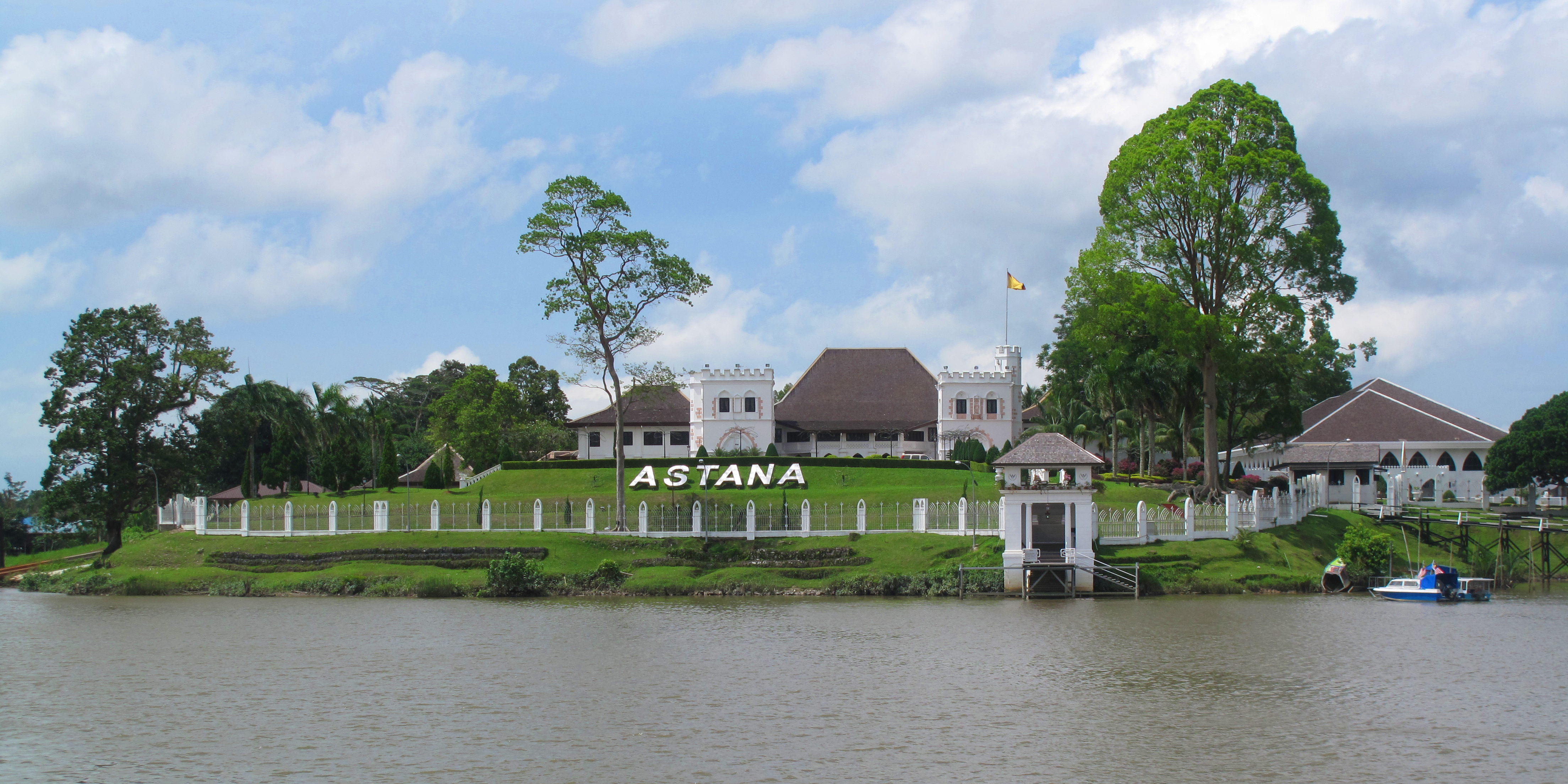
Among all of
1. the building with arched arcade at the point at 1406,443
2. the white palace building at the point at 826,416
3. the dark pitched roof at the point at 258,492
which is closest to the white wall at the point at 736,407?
the white palace building at the point at 826,416

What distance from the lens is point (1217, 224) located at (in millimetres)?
→ 46500

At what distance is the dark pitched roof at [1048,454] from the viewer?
4078 cm

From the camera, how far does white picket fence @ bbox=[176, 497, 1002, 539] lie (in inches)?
1742

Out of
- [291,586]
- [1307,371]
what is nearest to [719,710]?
[291,586]

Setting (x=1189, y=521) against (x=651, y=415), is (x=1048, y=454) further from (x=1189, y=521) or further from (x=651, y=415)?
(x=651, y=415)

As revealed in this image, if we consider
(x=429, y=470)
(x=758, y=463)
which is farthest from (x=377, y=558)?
(x=758, y=463)

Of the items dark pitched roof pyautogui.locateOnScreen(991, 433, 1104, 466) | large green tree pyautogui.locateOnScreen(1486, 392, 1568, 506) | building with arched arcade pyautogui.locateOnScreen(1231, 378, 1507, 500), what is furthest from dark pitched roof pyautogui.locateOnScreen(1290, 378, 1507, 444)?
dark pitched roof pyautogui.locateOnScreen(991, 433, 1104, 466)

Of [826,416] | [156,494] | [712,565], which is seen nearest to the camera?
[712,565]

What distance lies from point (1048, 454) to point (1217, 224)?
12.9m

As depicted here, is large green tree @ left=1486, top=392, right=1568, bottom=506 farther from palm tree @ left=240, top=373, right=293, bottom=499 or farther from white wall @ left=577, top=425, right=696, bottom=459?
palm tree @ left=240, top=373, right=293, bottom=499

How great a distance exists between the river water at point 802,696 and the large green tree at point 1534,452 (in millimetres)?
22701

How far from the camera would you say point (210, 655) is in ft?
91.1

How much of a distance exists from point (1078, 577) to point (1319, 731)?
65.3ft

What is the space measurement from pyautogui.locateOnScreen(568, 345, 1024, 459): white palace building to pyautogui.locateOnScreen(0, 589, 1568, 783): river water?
3538 centimetres
